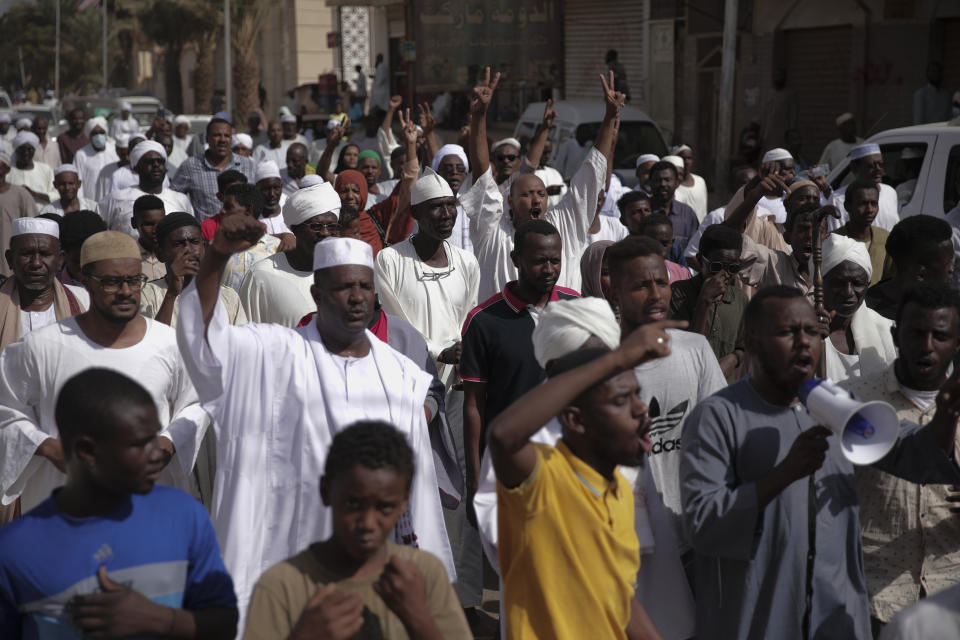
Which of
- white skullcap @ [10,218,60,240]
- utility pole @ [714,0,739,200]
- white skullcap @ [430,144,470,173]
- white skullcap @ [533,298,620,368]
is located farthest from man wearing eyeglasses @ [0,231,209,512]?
utility pole @ [714,0,739,200]

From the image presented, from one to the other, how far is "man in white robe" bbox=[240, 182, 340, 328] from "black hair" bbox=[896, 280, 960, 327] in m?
2.87

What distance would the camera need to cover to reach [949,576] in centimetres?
379

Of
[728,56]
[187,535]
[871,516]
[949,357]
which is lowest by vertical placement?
[871,516]

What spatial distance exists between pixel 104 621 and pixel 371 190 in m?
8.53

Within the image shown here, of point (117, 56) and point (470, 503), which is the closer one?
point (470, 503)

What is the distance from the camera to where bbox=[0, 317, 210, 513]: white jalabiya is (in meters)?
4.41

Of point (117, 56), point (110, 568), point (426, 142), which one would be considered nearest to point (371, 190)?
point (426, 142)

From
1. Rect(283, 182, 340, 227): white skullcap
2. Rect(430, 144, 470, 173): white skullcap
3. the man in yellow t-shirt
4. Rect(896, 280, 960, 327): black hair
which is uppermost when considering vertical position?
Rect(430, 144, 470, 173): white skullcap

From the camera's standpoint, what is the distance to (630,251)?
4.49 m

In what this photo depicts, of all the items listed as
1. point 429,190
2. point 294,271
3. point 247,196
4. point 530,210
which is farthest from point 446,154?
point 294,271

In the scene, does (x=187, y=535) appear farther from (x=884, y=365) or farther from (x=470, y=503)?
(x=884, y=365)

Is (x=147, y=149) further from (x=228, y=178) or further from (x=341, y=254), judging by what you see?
(x=341, y=254)

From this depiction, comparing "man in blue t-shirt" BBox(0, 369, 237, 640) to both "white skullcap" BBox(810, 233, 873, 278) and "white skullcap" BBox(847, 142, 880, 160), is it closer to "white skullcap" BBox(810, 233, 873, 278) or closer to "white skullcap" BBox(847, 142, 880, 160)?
"white skullcap" BBox(810, 233, 873, 278)

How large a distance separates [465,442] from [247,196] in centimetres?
359
